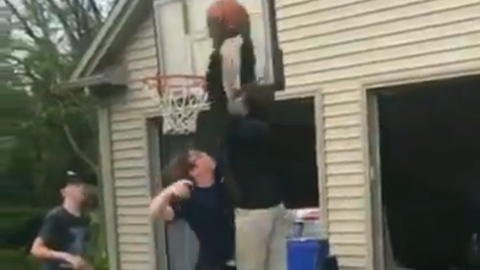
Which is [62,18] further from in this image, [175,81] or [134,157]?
[175,81]

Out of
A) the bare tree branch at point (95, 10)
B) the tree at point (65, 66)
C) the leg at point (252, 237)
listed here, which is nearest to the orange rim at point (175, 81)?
the tree at point (65, 66)

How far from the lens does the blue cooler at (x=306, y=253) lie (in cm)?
1143

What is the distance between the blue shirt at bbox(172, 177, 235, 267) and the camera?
6.65 metres

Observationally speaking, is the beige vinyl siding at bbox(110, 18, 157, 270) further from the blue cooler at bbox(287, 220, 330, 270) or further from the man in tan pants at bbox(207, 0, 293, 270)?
the man in tan pants at bbox(207, 0, 293, 270)

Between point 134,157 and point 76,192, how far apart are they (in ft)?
23.4

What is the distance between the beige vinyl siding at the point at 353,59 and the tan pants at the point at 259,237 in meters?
4.85

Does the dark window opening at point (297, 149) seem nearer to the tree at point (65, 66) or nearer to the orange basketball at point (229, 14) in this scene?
the tree at point (65, 66)

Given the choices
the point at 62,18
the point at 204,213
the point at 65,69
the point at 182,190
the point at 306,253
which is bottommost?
the point at 306,253

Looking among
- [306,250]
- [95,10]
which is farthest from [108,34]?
[95,10]

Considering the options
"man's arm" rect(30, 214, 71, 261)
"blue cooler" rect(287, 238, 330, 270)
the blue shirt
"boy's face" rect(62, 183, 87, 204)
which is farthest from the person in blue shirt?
"blue cooler" rect(287, 238, 330, 270)

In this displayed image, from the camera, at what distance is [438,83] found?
11859 mm

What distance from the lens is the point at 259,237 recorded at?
21.9 feet

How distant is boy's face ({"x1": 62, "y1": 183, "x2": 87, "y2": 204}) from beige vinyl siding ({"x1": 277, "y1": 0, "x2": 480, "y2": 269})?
3926mm

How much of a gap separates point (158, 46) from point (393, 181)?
3479 mm
